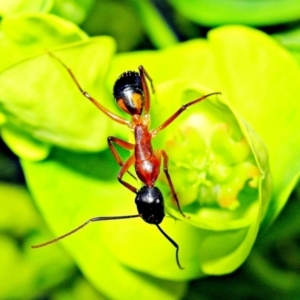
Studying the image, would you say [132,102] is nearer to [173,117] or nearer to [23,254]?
[173,117]

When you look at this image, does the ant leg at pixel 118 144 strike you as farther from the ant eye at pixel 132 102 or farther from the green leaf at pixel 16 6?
the green leaf at pixel 16 6

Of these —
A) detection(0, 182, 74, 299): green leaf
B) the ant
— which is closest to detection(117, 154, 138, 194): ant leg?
the ant

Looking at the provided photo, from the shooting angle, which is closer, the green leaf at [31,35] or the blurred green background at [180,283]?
the green leaf at [31,35]

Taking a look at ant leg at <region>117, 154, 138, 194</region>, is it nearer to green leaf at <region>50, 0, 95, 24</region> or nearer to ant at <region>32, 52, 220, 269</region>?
ant at <region>32, 52, 220, 269</region>

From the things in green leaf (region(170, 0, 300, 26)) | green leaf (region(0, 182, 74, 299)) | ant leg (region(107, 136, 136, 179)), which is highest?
green leaf (region(170, 0, 300, 26))

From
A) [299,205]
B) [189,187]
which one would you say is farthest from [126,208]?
[299,205]

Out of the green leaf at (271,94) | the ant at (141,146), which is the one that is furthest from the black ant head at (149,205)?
the green leaf at (271,94)
